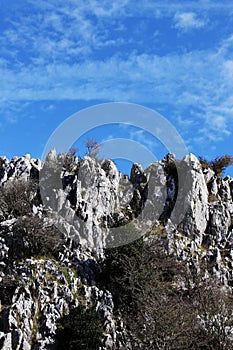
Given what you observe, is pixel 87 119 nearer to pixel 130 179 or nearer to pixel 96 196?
pixel 96 196

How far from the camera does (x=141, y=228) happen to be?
145 ft

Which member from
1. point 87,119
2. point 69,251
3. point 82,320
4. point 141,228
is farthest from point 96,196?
point 82,320

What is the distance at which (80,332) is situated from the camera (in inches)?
1243

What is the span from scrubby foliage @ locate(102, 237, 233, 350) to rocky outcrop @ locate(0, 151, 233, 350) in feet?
4.05

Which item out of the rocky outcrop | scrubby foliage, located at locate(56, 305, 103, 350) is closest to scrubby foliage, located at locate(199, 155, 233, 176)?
the rocky outcrop

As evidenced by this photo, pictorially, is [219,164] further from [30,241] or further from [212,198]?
[30,241]

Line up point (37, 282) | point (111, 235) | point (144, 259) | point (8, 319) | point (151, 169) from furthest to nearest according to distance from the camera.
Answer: point (151, 169) → point (111, 235) → point (144, 259) → point (37, 282) → point (8, 319)

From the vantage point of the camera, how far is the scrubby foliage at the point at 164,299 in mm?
30719

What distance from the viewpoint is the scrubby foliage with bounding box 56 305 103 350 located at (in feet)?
103

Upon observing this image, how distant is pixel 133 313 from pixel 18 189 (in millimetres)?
15123

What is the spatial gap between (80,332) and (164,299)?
19.1ft

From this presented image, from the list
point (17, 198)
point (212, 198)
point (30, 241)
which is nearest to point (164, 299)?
point (30, 241)

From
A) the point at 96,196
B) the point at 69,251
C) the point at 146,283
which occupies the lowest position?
the point at 146,283

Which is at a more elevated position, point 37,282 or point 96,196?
point 96,196
